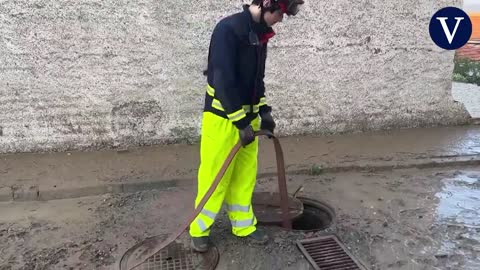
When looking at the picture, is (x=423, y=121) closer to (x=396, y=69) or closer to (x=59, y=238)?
(x=396, y=69)

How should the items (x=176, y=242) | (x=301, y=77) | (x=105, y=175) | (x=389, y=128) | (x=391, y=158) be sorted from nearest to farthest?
(x=176, y=242)
(x=105, y=175)
(x=391, y=158)
(x=301, y=77)
(x=389, y=128)

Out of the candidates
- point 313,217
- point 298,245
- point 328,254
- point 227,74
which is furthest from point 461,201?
point 227,74

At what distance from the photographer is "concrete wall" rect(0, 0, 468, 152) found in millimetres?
4953

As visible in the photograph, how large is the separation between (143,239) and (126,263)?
1.01 feet

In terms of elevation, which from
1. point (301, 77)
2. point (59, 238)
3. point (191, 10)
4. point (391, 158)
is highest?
point (191, 10)

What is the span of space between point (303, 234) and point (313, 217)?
46cm

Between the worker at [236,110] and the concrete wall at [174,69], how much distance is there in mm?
1973

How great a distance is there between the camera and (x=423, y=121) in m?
5.91

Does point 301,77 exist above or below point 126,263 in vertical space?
above

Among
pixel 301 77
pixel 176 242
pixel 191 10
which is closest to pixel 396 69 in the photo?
pixel 301 77

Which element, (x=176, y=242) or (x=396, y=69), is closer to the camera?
(x=176, y=242)

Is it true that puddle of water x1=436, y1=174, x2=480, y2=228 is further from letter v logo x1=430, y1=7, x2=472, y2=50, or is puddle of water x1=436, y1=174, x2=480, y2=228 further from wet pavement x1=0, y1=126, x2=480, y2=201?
letter v logo x1=430, y1=7, x2=472, y2=50

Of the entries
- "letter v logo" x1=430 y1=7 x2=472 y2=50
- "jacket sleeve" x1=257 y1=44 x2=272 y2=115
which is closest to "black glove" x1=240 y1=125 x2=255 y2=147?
"jacket sleeve" x1=257 y1=44 x2=272 y2=115

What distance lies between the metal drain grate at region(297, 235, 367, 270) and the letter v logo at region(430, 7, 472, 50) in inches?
126
